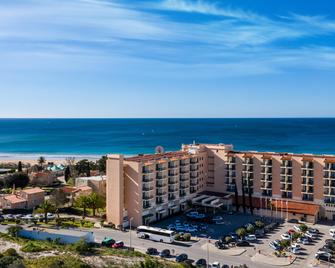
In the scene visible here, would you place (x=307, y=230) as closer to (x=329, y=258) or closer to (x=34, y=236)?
(x=329, y=258)

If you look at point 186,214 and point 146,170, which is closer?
point 146,170

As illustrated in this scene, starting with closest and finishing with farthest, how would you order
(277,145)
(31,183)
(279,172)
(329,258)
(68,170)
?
(329,258), (279,172), (31,183), (68,170), (277,145)

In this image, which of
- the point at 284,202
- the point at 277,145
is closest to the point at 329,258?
the point at 284,202

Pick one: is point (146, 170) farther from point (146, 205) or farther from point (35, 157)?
point (35, 157)

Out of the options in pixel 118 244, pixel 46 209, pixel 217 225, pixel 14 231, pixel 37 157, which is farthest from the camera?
pixel 37 157

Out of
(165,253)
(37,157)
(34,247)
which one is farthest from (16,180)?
(37,157)

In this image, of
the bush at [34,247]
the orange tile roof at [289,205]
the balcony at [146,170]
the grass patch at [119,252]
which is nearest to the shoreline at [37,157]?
the balcony at [146,170]
